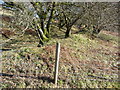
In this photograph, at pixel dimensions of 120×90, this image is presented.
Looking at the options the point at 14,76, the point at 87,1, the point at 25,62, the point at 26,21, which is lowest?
the point at 14,76

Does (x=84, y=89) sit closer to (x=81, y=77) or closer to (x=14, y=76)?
(x=81, y=77)

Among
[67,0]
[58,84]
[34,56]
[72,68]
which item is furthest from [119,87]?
[67,0]

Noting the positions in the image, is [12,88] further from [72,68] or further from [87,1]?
[87,1]

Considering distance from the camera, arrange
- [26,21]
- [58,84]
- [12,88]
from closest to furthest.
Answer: [12,88], [58,84], [26,21]

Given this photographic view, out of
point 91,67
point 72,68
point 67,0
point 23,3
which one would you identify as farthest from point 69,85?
point 67,0

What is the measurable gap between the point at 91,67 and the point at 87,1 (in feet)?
14.9

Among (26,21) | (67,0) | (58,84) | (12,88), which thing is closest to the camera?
(12,88)

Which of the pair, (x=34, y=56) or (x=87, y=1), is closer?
(x=34, y=56)

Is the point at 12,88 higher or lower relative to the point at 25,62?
lower

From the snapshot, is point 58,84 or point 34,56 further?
point 34,56

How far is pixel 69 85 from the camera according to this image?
3.91 meters

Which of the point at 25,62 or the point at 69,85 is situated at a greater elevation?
the point at 25,62

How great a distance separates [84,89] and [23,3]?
5070mm

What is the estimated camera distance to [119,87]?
4.15 meters
